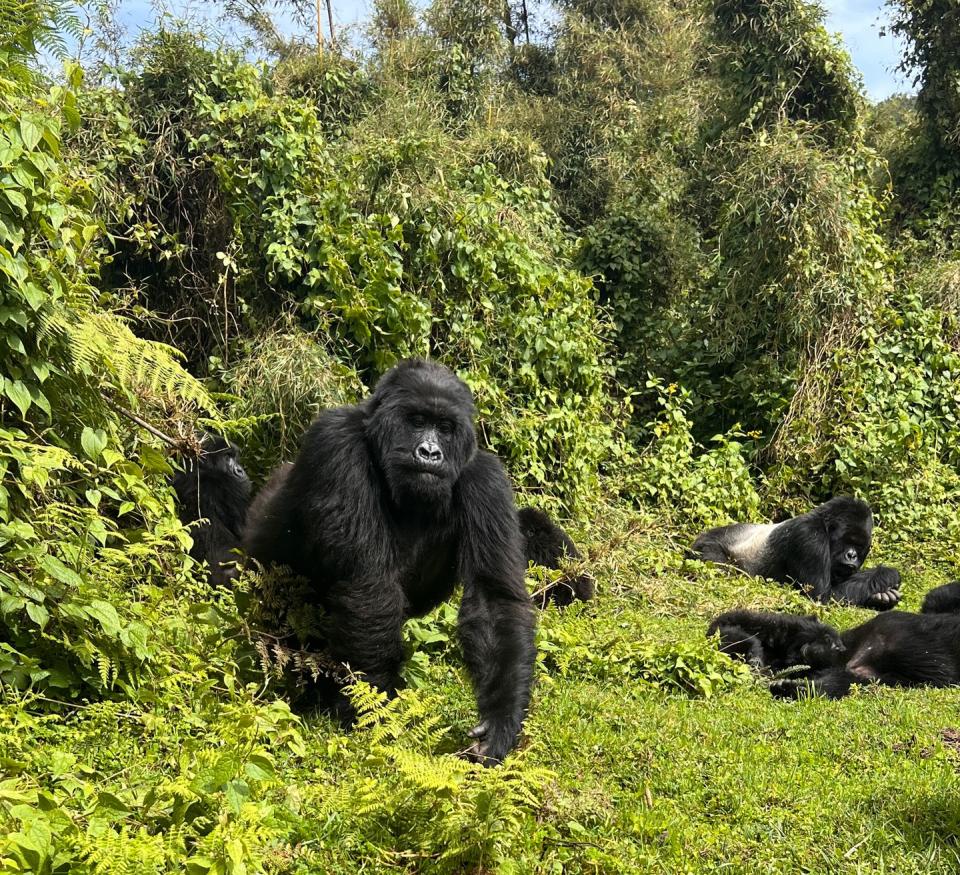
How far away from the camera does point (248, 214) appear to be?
884cm

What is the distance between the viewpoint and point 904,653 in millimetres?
6074

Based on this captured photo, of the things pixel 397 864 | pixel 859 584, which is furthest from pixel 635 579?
pixel 397 864

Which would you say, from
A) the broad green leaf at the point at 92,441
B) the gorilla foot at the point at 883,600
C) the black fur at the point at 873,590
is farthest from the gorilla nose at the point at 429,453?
the gorilla foot at the point at 883,600

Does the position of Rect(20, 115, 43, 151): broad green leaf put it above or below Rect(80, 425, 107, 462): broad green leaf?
above

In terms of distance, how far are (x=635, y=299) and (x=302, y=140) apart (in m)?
5.63

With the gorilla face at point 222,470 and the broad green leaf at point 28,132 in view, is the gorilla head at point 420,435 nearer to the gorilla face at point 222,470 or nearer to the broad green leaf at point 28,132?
the broad green leaf at point 28,132

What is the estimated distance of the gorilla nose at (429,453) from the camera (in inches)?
181

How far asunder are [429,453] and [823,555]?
17.3ft

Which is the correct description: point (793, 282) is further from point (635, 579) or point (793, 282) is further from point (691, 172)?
point (635, 579)

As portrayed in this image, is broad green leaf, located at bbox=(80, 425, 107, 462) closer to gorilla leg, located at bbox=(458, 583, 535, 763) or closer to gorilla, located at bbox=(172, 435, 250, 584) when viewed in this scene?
gorilla leg, located at bbox=(458, 583, 535, 763)

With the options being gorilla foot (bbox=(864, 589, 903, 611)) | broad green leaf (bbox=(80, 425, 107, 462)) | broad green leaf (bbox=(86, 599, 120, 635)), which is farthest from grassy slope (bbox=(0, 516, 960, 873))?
gorilla foot (bbox=(864, 589, 903, 611))

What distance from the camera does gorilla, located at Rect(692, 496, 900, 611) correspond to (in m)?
8.55

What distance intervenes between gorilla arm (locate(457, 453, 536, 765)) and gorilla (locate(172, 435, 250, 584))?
8.52 ft

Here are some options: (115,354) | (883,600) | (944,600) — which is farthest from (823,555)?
(115,354)
